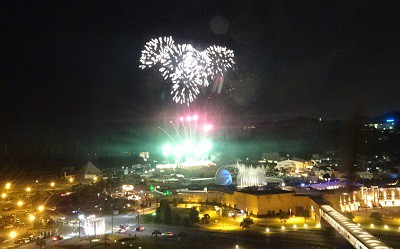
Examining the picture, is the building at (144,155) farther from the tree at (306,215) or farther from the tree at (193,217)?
the tree at (306,215)

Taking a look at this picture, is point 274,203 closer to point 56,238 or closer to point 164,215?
point 164,215

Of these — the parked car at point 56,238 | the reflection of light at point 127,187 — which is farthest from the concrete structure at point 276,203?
the reflection of light at point 127,187

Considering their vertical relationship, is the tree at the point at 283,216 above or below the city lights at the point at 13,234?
above

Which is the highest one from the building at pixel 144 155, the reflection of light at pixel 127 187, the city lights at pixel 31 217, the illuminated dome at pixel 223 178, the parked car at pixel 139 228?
the building at pixel 144 155

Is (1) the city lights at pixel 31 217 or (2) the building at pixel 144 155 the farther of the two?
(2) the building at pixel 144 155

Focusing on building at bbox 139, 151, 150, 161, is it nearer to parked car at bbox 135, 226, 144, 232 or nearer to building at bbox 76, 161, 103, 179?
building at bbox 76, 161, 103, 179

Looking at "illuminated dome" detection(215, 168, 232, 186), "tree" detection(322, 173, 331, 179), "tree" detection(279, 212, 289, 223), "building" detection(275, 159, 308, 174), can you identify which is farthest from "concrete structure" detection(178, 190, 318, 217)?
"building" detection(275, 159, 308, 174)

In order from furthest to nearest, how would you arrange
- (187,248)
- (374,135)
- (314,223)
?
(374,135), (314,223), (187,248)

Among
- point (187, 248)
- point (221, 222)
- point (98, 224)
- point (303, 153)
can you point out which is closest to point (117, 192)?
point (98, 224)

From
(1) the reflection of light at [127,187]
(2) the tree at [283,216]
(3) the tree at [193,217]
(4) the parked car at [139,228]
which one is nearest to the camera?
(4) the parked car at [139,228]

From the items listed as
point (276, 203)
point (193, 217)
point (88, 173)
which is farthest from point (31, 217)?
point (88, 173)

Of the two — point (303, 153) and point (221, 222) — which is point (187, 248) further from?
point (303, 153)
